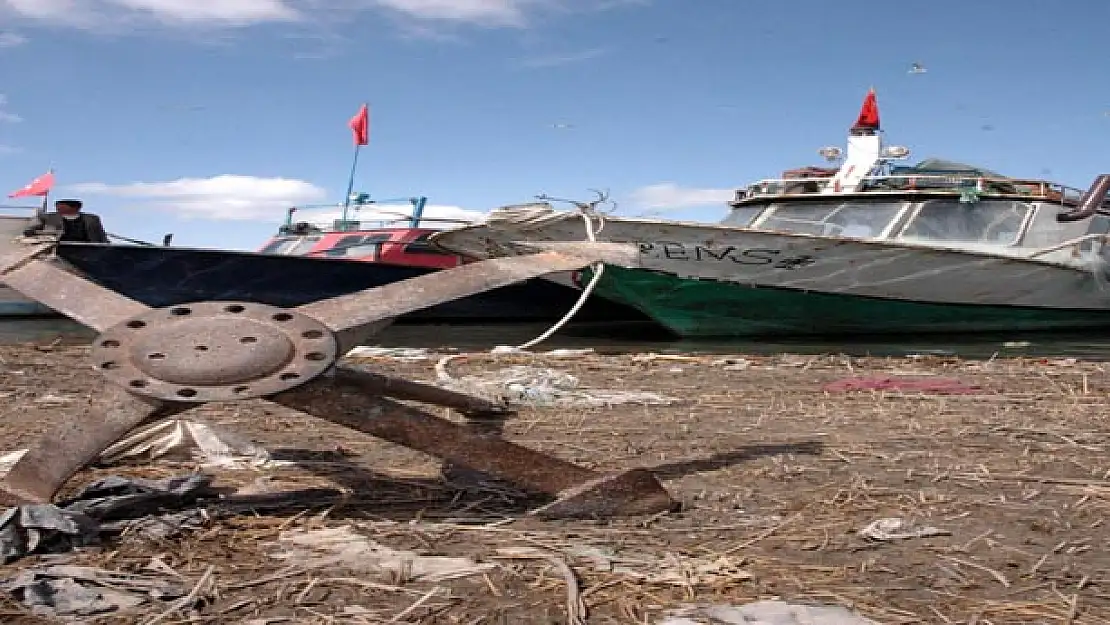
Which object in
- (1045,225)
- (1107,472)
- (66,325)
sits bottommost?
(66,325)

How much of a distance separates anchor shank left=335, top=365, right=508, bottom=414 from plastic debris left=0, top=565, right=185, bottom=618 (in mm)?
874

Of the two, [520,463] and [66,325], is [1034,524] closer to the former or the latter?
[520,463]

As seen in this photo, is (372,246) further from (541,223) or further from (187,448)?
(187,448)

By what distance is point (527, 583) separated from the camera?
2533 mm

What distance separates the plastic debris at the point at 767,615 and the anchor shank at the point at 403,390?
4.43 feet

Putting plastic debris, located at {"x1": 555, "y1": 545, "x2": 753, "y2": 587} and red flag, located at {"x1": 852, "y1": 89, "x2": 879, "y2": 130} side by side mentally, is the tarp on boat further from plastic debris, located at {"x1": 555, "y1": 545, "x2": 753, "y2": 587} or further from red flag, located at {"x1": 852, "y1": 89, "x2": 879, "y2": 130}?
plastic debris, located at {"x1": 555, "y1": 545, "x2": 753, "y2": 587}

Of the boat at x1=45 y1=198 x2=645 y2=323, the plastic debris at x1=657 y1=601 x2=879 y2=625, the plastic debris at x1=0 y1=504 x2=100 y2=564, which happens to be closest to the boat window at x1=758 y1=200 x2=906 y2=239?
the boat at x1=45 y1=198 x2=645 y2=323

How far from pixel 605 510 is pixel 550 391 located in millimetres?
2942

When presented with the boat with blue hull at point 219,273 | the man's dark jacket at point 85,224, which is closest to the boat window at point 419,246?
the boat with blue hull at point 219,273

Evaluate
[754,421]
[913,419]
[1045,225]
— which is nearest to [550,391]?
[754,421]

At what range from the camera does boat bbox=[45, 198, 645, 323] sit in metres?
14.5

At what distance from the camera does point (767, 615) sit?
229 centimetres

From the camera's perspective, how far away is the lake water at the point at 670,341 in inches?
497

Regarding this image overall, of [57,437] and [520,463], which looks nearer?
[57,437]
